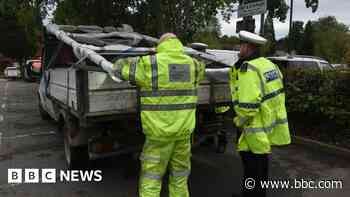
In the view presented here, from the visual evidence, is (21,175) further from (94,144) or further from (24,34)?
(24,34)

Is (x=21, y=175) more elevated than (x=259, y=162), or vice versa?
(x=259, y=162)

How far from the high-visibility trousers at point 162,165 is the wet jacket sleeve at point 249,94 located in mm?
637

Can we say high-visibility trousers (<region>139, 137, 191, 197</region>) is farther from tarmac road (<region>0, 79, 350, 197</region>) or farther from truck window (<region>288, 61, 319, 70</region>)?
truck window (<region>288, 61, 319, 70</region>)

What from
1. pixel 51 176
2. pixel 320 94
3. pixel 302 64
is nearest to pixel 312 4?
pixel 302 64

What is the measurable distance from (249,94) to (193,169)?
2.20 meters

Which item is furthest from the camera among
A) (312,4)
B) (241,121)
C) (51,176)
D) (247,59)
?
(312,4)

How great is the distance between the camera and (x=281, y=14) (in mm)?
23000

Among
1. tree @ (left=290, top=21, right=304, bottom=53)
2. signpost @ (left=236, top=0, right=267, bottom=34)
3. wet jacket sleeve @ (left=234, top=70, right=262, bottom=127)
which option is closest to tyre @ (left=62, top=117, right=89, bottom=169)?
wet jacket sleeve @ (left=234, top=70, right=262, bottom=127)

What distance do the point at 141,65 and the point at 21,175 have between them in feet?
9.72

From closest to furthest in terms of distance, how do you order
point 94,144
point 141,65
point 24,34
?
1. point 141,65
2. point 94,144
3. point 24,34

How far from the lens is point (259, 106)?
145 inches

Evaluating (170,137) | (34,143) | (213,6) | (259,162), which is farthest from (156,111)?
(213,6)

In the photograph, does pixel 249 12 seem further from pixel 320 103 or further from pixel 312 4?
pixel 312 4

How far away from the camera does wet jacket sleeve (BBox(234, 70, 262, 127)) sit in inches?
143
